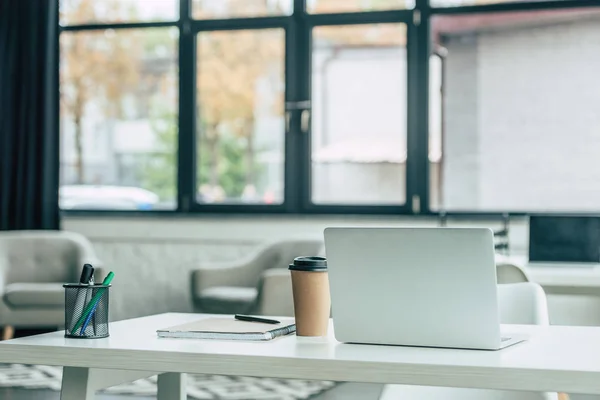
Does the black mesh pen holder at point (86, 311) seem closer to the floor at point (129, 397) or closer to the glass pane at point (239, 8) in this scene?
the floor at point (129, 397)

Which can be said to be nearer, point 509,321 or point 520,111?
point 509,321

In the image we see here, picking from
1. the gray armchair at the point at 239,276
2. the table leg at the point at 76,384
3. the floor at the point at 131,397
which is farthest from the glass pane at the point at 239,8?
the table leg at the point at 76,384

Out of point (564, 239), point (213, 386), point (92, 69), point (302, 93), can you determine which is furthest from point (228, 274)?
point (564, 239)

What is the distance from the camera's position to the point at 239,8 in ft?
20.6

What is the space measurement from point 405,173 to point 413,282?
172 inches

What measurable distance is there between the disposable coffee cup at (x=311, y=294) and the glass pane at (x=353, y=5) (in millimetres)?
4317

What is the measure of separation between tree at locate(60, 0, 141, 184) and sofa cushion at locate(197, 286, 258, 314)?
1703 millimetres

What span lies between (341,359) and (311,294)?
0.34 m

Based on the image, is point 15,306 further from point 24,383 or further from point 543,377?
point 543,377

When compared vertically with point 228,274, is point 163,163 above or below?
above

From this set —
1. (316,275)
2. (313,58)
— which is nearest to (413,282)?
(316,275)

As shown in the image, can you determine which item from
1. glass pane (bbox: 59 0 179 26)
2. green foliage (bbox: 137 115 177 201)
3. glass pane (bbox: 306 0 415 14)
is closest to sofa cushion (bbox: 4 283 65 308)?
Answer: green foliage (bbox: 137 115 177 201)

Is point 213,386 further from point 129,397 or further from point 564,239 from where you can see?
point 564,239

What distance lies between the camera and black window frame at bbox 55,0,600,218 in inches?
234
